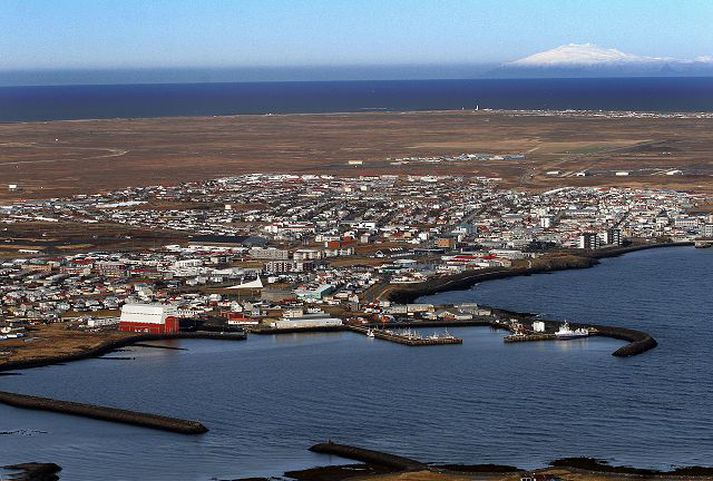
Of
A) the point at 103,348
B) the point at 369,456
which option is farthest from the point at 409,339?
the point at 369,456

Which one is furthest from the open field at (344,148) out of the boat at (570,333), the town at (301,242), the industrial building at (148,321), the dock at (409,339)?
the dock at (409,339)

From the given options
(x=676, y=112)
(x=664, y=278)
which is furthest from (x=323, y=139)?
(x=664, y=278)

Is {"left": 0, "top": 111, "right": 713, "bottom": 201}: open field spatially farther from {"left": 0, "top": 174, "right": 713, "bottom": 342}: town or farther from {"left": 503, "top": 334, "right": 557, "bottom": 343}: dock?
{"left": 503, "top": 334, "right": 557, "bottom": 343}: dock

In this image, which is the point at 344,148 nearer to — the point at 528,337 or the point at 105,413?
the point at 528,337

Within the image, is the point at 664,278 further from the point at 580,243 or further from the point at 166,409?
the point at 166,409

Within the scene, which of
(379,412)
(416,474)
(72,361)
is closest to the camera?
(416,474)

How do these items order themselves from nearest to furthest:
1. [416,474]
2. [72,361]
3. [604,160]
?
1. [416,474]
2. [72,361]
3. [604,160]

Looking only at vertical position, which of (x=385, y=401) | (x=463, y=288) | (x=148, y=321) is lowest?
(x=463, y=288)
